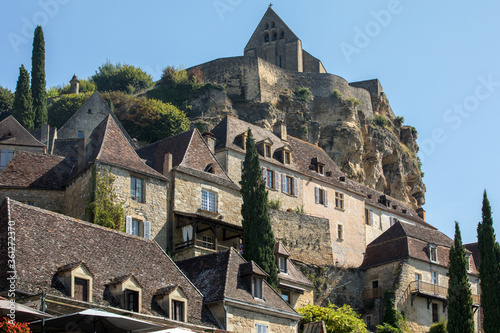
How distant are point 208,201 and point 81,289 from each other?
53.9ft

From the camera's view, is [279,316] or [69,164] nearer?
[279,316]

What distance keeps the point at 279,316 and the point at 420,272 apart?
19117 millimetres

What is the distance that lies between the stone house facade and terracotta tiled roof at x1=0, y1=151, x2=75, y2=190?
1812 centimetres

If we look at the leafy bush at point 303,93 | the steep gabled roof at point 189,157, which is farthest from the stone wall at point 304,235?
the leafy bush at point 303,93

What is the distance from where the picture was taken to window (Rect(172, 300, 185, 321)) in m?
24.4

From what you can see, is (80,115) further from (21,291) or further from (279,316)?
(21,291)

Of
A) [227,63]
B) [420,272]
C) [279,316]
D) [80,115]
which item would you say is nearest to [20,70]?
[80,115]

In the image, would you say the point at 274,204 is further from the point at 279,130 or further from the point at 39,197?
the point at 39,197

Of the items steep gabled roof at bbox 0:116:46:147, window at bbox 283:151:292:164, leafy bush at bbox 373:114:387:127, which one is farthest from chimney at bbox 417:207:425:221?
steep gabled roof at bbox 0:116:46:147

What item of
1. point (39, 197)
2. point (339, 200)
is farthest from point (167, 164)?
point (339, 200)

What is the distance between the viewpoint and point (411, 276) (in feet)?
145

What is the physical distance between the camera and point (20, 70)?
5644 cm

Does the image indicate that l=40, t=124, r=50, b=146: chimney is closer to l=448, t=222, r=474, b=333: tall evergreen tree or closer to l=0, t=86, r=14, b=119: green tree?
l=0, t=86, r=14, b=119: green tree

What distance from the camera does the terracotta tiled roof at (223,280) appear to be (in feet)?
86.9
